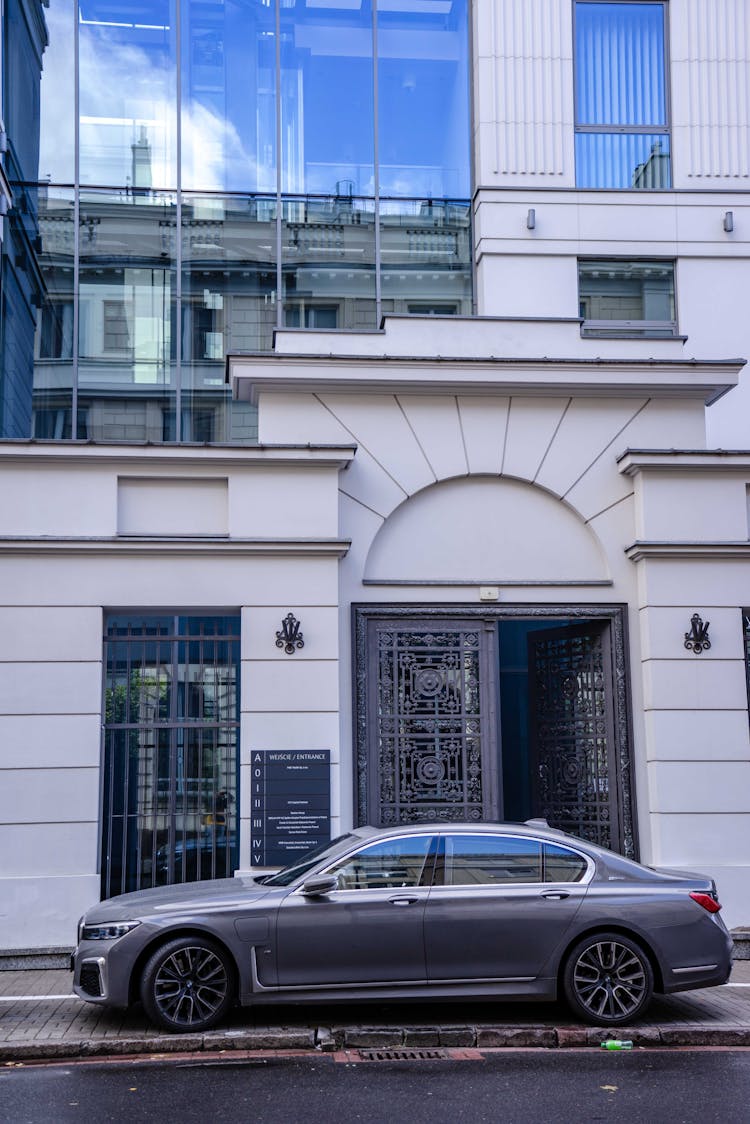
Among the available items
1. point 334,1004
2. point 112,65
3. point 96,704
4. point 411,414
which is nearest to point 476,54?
point 112,65

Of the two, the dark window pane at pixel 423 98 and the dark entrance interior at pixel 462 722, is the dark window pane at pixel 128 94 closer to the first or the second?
the dark window pane at pixel 423 98

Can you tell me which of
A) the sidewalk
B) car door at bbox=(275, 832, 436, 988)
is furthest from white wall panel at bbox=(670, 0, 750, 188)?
car door at bbox=(275, 832, 436, 988)

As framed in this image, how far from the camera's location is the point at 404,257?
683 inches

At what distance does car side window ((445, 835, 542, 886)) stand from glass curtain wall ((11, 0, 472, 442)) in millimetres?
8033

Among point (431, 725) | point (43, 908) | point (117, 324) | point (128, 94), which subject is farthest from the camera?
point (128, 94)

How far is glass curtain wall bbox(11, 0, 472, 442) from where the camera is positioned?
16.8 m

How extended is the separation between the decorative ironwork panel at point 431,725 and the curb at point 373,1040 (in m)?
4.20

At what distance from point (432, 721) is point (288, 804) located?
6.01 feet

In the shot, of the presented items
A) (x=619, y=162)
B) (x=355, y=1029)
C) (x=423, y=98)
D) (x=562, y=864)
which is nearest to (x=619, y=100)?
(x=619, y=162)

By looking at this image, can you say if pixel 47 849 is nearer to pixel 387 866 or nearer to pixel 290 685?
pixel 290 685

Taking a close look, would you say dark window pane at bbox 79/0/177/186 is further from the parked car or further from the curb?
the curb

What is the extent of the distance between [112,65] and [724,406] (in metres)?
9.23

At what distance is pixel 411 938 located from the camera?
944 centimetres

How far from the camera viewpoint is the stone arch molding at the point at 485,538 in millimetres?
13844
